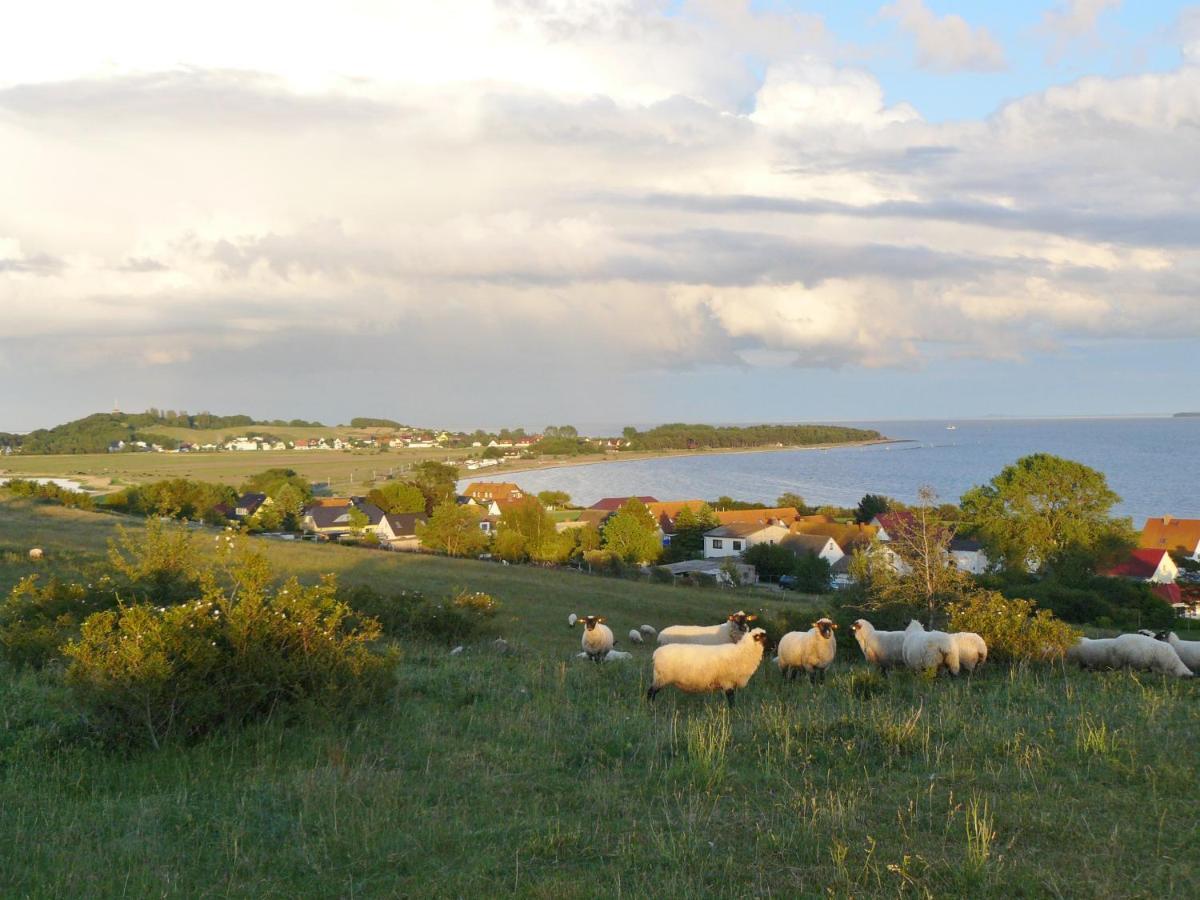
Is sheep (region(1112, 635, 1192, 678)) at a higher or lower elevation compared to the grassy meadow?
lower

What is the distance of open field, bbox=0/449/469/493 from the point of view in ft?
404

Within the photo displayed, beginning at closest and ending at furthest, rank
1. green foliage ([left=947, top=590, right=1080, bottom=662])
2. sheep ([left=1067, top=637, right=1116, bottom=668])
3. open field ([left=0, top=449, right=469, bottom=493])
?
sheep ([left=1067, top=637, right=1116, bottom=668]) < green foliage ([left=947, top=590, right=1080, bottom=662]) < open field ([left=0, top=449, right=469, bottom=493])

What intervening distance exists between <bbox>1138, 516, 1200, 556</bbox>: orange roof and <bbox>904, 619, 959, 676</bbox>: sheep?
5733cm

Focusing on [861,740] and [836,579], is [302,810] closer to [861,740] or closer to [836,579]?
[861,740]

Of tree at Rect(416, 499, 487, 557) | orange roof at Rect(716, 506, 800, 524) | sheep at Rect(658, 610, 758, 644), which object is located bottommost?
orange roof at Rect(716, 506, 800, 524)

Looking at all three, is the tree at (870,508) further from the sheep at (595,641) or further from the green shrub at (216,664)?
the green shrub at (216,664)

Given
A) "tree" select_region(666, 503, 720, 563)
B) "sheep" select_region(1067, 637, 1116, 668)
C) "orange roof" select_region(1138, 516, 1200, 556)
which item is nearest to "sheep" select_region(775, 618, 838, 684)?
"sheep" select_region(1067, 637, 1116, 668)

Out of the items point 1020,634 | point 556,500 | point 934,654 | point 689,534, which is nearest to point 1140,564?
point 689,534

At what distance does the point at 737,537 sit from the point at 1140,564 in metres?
26.8

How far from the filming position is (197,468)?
145 metres

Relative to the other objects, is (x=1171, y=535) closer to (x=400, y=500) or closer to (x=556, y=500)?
(x=400, y=500)

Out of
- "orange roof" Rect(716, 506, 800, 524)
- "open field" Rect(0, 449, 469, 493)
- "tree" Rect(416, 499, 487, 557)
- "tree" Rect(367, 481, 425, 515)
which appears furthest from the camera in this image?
"open field" Rect(0, 449, 469, 493)

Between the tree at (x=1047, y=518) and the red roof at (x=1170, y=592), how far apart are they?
3.11 metres

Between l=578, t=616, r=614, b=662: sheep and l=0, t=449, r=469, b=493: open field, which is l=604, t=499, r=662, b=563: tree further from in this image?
l=0, t=449, r=469, b=493: open field
